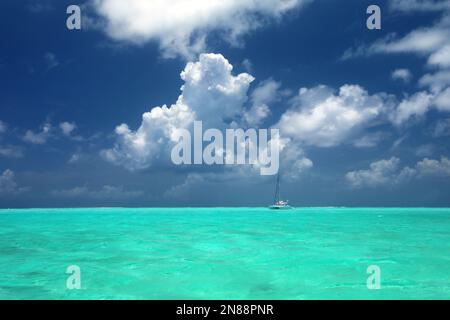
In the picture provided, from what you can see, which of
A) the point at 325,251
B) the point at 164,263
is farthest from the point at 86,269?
the point at 325,251

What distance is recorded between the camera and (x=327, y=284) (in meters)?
14.7

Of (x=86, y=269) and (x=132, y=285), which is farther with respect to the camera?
(x=86, y=269)

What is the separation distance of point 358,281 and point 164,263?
32.4ft

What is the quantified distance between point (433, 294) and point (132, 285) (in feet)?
38.3

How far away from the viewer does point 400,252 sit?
928 inches

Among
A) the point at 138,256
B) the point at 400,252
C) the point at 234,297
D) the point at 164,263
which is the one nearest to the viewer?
the point at 234,297

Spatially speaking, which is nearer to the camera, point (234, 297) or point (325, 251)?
point (234, 297)
